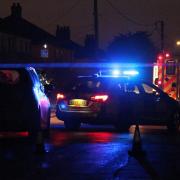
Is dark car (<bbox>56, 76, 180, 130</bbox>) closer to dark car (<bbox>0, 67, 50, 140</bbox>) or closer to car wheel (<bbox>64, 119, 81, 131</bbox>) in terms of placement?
car wheel (<bbox>64, 119, 81, 131</bbox>)

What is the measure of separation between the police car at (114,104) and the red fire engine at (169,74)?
34.4ft

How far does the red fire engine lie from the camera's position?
2953 centimetres

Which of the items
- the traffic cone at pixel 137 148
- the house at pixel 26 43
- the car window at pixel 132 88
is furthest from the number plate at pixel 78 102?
the house at pixel 26 43

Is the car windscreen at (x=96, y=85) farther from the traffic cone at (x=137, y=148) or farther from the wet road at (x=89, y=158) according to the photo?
the traffic cone at (x=137, y=148)

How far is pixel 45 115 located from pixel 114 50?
307 feet

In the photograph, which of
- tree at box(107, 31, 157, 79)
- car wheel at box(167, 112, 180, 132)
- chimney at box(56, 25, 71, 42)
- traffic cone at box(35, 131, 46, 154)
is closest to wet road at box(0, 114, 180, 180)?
traffic cone at box(35, 131, 46, 154)

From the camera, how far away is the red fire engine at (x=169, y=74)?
96.9ft

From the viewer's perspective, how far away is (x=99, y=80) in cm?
1859

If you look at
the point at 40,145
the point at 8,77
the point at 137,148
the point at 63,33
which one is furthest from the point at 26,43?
the point at 137,148

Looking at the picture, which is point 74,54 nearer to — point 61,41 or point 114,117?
point 61,41

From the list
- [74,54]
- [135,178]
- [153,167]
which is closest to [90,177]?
[135,178]

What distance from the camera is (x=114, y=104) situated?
718 inches

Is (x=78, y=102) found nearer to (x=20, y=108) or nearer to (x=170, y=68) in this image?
(x=20, y=108)

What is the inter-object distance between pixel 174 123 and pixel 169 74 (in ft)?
36.0
